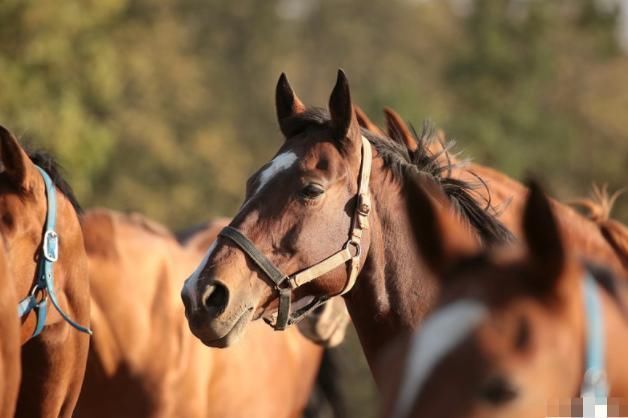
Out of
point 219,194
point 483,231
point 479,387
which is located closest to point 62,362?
point 483,231

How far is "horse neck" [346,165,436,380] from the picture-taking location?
4484mm

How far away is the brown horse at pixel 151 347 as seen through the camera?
6688 mm

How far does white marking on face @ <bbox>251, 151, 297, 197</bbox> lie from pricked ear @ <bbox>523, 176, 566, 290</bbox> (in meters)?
2.05

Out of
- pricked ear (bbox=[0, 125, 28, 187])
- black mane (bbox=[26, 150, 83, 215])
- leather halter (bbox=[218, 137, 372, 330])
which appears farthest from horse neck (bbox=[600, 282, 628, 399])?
black mane (bbox=[26, 150, 83, 215])

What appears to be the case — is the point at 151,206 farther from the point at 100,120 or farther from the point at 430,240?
the point at 430,240

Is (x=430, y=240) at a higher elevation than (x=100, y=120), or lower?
higher

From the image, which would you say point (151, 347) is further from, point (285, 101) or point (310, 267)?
point (310, 267)

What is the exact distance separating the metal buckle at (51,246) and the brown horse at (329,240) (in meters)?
0.76

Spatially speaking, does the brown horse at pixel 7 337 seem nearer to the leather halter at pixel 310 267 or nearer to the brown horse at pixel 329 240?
the brown horse at pixel 329 240

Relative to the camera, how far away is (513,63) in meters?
33.2

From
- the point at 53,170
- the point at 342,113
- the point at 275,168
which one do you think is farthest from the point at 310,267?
the point at 53,170

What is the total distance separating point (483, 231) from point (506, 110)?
28.8 metres

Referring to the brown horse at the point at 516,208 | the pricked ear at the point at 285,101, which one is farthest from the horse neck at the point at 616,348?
the pricked ear at the point at 285,101

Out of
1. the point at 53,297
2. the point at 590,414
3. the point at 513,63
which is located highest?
the point at 590,414
